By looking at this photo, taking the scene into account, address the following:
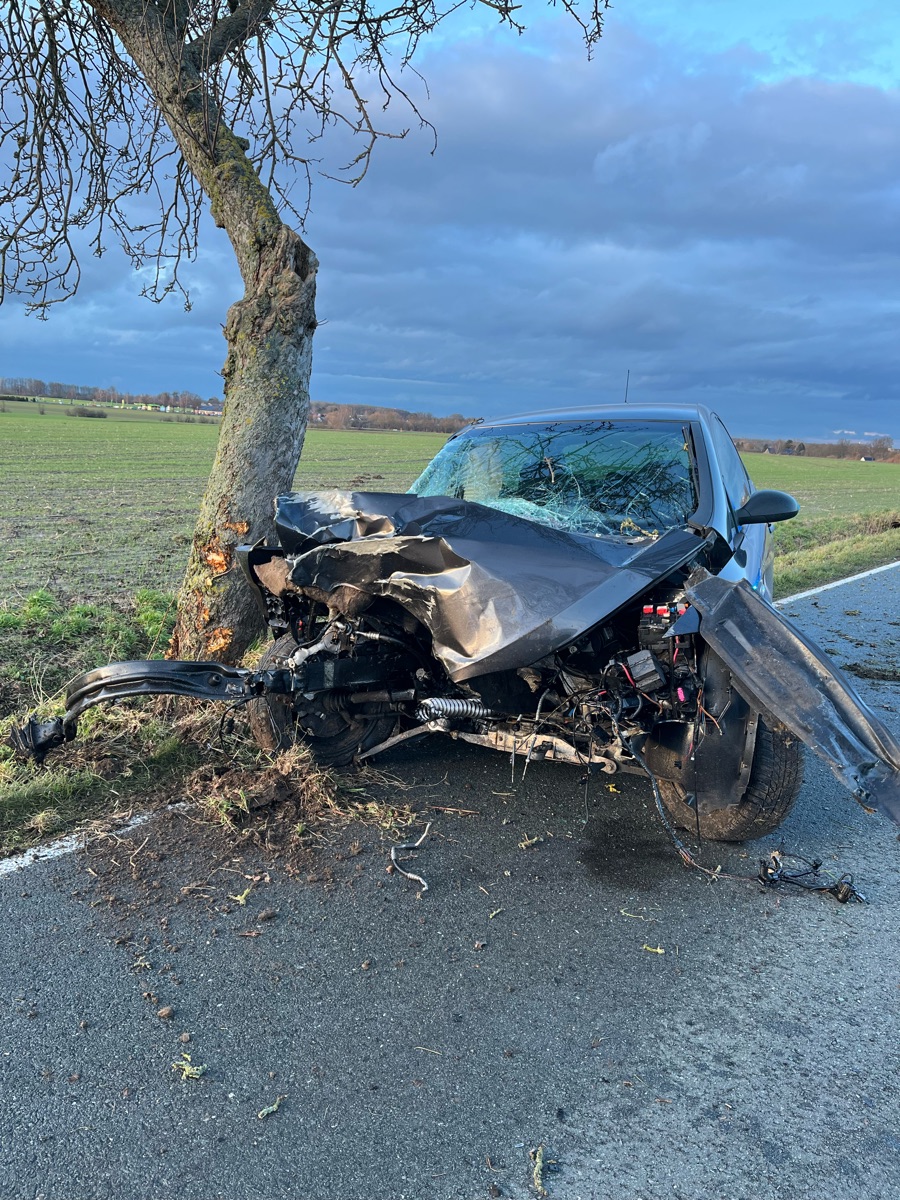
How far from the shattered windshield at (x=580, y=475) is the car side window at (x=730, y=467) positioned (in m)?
0.34

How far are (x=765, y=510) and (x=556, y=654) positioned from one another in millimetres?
1914

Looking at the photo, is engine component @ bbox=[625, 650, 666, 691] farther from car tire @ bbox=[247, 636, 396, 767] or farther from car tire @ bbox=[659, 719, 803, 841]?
car tire @ bbox=[247, 636, 396, 767]

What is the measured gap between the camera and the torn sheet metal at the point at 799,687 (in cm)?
285

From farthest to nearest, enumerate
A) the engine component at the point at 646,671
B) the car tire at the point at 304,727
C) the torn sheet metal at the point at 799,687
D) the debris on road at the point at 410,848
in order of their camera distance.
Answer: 1. the car tire at the point at 304,727
2. the debris on road at the point at 410,848
3. the engine component at the point at 646,671
4. the torn sheet metal at the point at 799,687

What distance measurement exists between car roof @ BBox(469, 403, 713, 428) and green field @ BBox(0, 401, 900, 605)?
4.63 m

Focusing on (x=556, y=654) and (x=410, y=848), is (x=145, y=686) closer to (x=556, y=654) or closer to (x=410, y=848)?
(x=410, y=848)

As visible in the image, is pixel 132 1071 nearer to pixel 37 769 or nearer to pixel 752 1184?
pixel 752 1184

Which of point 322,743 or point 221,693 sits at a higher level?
point 221,693

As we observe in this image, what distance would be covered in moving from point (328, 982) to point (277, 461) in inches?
144

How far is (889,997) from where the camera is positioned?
9.32ft

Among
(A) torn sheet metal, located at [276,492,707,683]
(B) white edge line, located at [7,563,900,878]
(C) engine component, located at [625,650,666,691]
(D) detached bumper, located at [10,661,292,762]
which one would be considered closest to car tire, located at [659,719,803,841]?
(C) engine component, located at [625,650,666,691]

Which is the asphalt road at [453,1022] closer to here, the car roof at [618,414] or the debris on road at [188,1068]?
the debris on road at [188,1068]

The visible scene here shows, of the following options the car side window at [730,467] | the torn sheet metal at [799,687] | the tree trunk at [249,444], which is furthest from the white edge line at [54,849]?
the car side window at [730,467]

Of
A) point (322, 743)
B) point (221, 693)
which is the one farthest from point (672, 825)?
point (221, 693)
